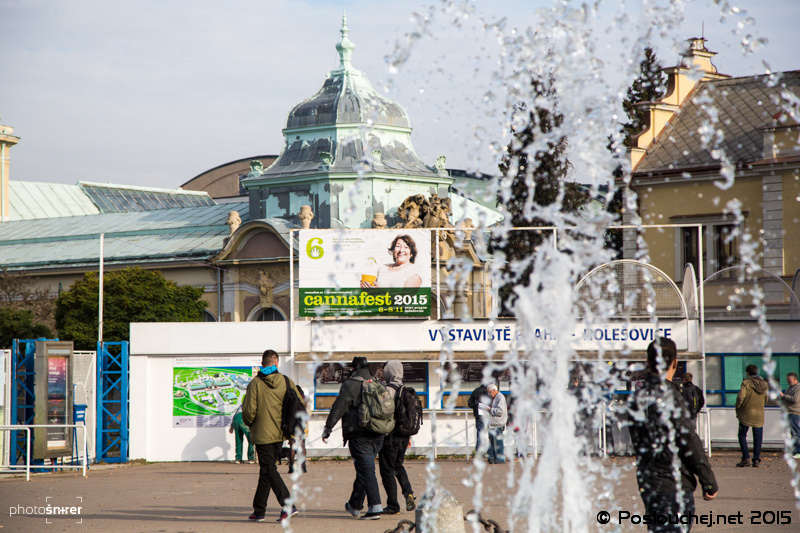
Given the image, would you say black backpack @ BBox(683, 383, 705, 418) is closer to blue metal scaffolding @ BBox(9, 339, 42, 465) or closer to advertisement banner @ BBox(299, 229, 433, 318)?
advertisement banner @ BBox(299, 229, 433, 318)

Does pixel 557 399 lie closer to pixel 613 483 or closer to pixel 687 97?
pixel 613 483

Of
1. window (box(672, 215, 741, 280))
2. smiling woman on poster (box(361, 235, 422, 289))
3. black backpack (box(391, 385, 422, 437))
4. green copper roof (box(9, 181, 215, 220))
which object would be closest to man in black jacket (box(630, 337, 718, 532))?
black backpack (box(391, 385, 422, 437))

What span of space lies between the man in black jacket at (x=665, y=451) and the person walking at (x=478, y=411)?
12.5 m

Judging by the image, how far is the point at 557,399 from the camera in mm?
8906

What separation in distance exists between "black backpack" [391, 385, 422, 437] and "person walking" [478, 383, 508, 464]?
8079 mm

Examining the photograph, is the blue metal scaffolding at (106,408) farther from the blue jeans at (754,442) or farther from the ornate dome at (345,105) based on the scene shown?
the ornate dome at (345,105)

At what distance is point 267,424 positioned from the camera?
11102mm

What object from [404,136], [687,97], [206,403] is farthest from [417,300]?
[404,136]

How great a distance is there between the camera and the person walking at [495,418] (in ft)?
65.6

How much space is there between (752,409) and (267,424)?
10603mm

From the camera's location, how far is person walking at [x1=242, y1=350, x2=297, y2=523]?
36.4ft

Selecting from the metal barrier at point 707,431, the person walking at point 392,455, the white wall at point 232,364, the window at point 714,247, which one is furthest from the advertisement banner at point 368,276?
the window at point 714,247

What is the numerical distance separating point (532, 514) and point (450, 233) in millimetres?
27334

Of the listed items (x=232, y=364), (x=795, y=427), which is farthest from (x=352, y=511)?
(x=232, y=364)
